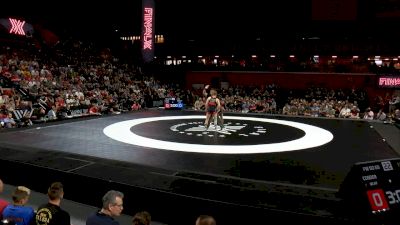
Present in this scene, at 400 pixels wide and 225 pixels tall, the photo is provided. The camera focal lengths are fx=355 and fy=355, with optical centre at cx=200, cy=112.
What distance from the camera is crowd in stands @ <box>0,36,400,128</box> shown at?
14555mm

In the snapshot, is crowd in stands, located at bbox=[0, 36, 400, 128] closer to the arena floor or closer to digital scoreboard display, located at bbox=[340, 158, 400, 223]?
the arena floor

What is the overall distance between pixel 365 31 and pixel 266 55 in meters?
7.14

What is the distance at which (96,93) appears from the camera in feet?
63.0

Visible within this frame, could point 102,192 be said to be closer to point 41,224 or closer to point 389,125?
point 41,224

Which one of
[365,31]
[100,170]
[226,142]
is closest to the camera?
[100,170]

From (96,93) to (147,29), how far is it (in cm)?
534

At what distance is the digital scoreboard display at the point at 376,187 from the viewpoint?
13.3 feet

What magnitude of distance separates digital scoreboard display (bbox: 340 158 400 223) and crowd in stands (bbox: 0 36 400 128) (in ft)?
35.4

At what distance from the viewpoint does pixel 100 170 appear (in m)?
6.10

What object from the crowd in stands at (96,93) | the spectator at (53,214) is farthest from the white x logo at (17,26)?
the spectator at (53,214)

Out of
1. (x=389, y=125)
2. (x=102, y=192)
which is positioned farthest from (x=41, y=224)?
(x=389, y=125)

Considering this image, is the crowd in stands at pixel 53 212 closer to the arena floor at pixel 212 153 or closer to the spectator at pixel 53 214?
the spectator at pixel 53 214

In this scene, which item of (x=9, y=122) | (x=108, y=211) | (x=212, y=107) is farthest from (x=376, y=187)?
(x=9, y=122)

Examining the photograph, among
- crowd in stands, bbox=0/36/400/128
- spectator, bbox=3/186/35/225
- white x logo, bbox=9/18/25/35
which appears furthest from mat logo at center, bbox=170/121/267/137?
white x logo, bbox=9/18/25/35
